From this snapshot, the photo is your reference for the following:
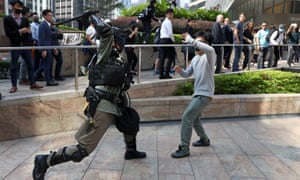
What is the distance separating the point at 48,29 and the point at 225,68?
484cm

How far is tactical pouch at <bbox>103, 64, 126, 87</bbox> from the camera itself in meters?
3.83

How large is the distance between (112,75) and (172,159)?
1.70 meters

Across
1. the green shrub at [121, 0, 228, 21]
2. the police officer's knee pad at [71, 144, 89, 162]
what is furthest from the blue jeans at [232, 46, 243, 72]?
the police officer's knee pad at [71, 144, 89, 162]

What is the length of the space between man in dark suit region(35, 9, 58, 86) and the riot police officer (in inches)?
108

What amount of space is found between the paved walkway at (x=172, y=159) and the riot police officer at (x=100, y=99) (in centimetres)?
43

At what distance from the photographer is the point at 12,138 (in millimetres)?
5434

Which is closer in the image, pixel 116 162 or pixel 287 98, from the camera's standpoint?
pixel 116 162

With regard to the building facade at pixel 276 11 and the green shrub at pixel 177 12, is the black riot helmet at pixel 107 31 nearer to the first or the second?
the green shrub at pixel 177 12

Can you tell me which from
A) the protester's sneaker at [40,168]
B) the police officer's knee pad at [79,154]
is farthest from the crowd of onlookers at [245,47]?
the protester's sneaker at [40,168]

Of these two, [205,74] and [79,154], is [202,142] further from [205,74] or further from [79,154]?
[79,154]

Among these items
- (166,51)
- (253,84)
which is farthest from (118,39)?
(253,84)

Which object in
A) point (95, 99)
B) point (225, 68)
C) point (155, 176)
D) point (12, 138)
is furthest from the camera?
point (225, 68)

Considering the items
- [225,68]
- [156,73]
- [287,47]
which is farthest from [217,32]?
[287,47]

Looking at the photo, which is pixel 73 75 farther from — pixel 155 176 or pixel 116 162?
pixel 155 176
